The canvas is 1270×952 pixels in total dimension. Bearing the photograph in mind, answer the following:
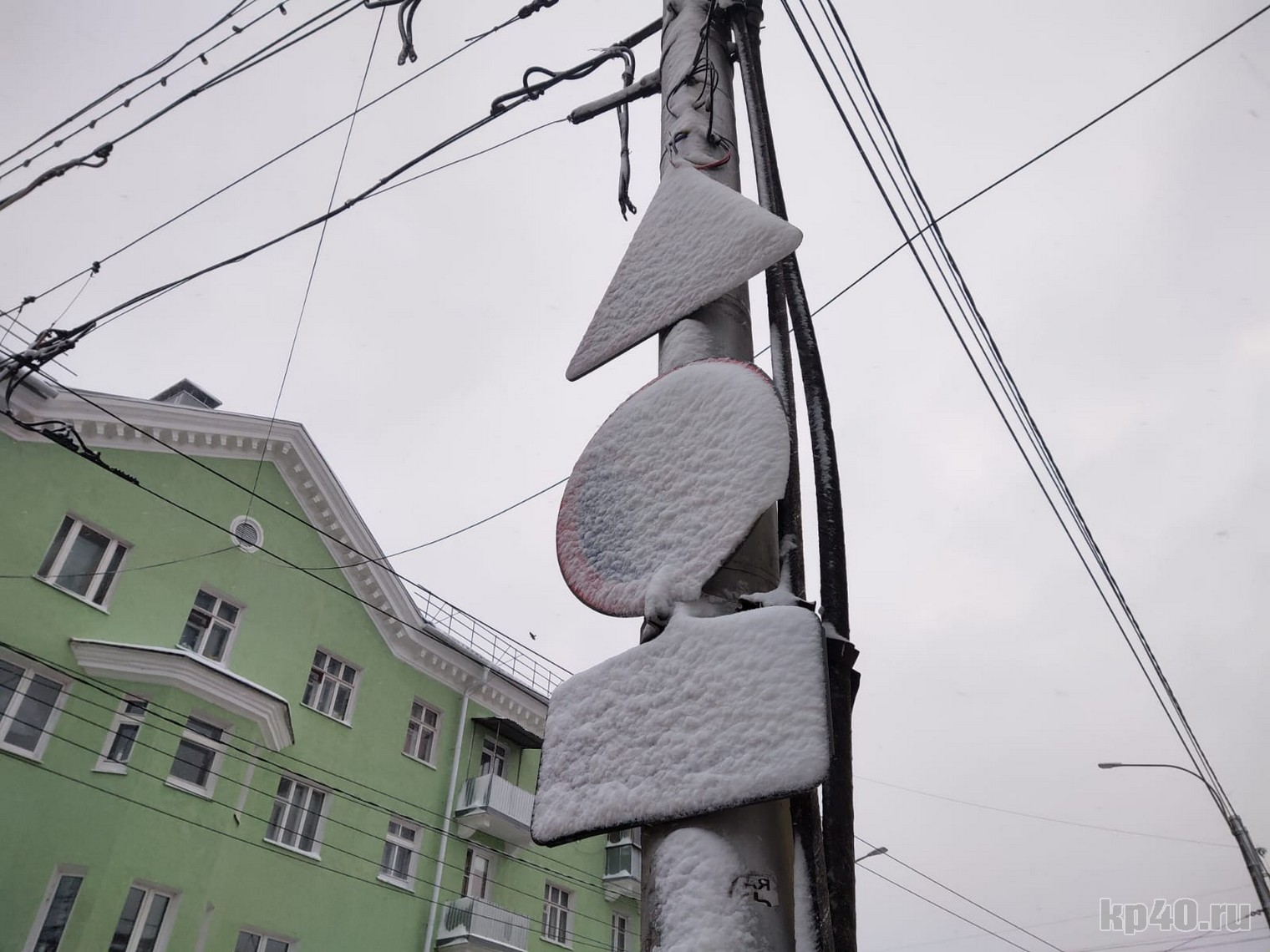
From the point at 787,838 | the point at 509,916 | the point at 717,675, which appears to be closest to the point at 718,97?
the point at 717,675

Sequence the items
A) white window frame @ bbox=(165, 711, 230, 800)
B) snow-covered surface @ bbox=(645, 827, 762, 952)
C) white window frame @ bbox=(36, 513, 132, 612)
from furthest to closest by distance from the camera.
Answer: white window frame @ bbox=(165, 711, 230, 800) < white window frame @ bbox=(36, 513, 132, 612) < snow-covered surface @ bbox=(645, 827, 762, 952)

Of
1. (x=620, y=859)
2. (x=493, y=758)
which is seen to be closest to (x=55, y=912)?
(x=493, y=758)

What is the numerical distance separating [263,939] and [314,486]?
8.06 meters

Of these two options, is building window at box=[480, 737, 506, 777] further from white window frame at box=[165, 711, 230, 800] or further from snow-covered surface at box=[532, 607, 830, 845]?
snow-covered surface at box=[532, 607, 830, 845]

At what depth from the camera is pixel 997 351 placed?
564 cm

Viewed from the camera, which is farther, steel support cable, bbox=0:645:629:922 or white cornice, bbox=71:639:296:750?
white cornice, bbox=71:639:296:750

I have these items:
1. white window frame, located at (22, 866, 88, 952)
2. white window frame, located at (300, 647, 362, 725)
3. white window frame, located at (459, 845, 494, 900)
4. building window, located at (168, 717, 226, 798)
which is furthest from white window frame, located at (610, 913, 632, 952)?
white window frame, located at (22, 866, 88, 952)

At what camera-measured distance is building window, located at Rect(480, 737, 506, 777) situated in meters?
18.7

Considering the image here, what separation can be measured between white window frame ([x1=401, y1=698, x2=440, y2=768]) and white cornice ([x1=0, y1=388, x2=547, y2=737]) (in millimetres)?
679

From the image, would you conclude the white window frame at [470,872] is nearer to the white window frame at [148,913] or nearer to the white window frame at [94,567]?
the white window frame at [148,913]

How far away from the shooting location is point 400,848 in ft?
53.2

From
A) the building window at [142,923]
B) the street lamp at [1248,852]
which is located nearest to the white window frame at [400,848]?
the building window at [142,923]

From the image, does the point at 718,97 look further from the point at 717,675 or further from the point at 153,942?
the point at 153,942

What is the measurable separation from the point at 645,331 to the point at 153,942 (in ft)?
46.6
